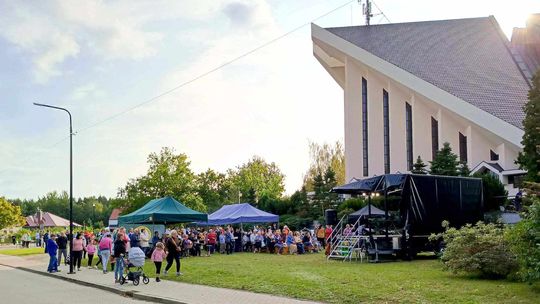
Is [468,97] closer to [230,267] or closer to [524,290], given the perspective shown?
[230,267]

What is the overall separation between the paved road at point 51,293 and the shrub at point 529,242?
836 centimetres

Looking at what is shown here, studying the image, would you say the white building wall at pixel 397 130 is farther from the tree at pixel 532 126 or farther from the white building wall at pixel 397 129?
the tree at pixel 532 126

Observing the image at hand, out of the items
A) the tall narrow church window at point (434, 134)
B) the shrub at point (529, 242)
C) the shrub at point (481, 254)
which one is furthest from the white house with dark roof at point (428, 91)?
the shrub at point (529, 242)

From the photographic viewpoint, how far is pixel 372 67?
56.2 meters

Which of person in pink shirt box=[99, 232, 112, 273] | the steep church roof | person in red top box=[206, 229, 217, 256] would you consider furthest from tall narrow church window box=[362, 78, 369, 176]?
person in pink shirt box=[99, 232, 112, 273]

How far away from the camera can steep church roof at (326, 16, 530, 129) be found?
4894cm

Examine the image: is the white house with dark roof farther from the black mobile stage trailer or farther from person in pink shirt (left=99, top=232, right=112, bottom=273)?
person in pink shirt (left=99, top=232, right=112, bottom=273)

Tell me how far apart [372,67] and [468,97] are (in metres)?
10.7

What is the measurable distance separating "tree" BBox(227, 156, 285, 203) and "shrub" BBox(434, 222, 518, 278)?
62.5 meters

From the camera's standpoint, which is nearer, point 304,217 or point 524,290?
point 524,290

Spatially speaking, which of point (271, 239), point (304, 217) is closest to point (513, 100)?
point (304, 217)

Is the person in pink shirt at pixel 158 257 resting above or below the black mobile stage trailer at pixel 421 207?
below

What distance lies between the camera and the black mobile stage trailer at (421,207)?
21.9 meters

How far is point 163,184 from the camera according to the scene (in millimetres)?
63125
